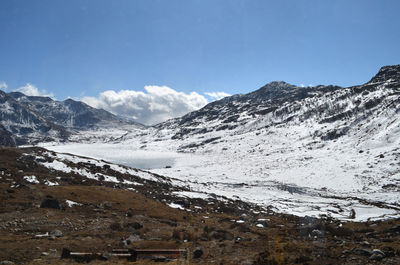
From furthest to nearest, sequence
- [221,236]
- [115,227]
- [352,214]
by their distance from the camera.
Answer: [352,214] < [115,227] < [221,236]

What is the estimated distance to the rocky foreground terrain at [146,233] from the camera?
Result: 10516 mm

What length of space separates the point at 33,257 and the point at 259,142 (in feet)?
410

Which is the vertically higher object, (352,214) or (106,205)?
(106,205)

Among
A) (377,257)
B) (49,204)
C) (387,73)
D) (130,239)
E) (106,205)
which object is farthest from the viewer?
(387,73)

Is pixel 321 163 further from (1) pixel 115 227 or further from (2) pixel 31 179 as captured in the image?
(2) pixel 31 179

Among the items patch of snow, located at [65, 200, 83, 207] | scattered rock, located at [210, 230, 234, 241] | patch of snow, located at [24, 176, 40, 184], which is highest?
patch of snow, located at [24, 176, 40, 184]

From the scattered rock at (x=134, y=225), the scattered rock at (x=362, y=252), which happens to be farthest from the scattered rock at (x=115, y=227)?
the scattered rock at (x=362, y=252)

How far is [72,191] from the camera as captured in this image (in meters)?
26.0

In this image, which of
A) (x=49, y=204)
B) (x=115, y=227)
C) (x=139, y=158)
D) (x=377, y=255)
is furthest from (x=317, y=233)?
(x=139, y=158)

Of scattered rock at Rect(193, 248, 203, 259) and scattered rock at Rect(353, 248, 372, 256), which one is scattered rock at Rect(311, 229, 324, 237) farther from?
scattered rock at Rect(193, 248, 203, 259)

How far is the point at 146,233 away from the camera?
667 inches

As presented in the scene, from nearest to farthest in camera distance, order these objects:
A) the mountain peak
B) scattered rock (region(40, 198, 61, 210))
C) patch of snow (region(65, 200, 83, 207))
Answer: scattered rock (region(40, 198, 61, 210)) → patch of snow (region(65, 200, 83, 207)) → the mountain peak

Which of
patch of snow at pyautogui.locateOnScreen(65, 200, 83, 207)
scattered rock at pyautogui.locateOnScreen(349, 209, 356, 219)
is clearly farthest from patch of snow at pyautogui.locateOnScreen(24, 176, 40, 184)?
scattered rock at pyautogui.locateOnScreen(349, 209, 356, 219)

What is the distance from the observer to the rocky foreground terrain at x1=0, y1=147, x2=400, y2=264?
1052 cm
